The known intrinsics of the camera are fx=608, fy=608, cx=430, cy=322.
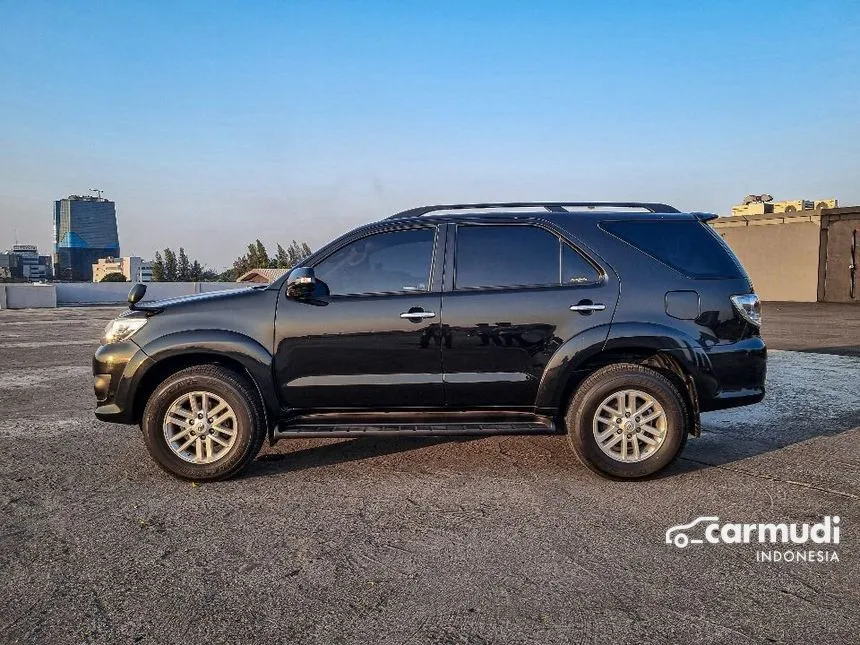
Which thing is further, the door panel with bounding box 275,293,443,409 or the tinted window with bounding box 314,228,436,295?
the tinted window with bounding box 314,228,436,295

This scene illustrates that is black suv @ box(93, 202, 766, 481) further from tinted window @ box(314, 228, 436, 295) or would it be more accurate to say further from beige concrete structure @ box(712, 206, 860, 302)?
beige concrete structure @ box(712, 206, 860, 302)

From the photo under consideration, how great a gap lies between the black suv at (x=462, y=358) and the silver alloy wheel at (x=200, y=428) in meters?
0.01

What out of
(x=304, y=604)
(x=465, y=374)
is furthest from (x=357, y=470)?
(x=304, y=604)

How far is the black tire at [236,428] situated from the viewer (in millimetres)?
4324

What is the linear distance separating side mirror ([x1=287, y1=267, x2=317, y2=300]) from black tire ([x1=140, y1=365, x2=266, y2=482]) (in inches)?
29.9

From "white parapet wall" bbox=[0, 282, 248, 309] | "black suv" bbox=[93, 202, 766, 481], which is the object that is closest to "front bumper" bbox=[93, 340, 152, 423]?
"black suv" bbox=[93, 202, 766, 481]

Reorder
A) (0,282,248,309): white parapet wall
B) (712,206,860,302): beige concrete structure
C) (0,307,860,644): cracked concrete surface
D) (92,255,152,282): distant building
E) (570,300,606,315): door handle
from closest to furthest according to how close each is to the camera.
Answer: (0,307,860,644): cracked concrete surface, (570,300,606,315): door handle, (712,206,860,302): beige concrete structure, (0,282,248,309): white parapet wall, (92,255,152,282): distant building

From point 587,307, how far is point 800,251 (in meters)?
29.0

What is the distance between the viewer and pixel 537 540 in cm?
329

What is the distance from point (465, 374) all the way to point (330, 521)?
142cm

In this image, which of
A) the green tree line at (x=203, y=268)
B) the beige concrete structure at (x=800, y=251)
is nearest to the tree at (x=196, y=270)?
the green tree line at (x=203, y=268)

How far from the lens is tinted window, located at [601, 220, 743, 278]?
177 inches

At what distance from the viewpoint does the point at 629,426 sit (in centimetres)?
430

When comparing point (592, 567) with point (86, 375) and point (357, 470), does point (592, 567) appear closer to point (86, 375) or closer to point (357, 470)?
point (357, 470)
